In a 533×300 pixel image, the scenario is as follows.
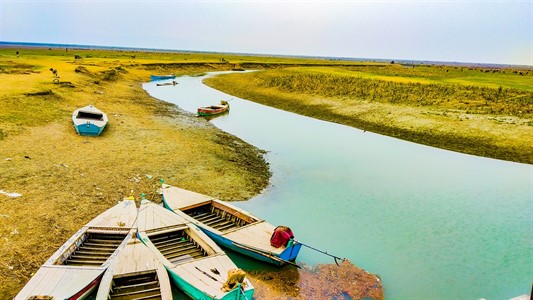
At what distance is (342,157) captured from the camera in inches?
1000

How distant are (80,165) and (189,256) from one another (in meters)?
9.84

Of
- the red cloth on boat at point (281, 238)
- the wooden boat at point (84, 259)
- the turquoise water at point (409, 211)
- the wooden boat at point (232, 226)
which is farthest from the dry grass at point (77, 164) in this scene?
the red cloth on boat at point (281, 238)

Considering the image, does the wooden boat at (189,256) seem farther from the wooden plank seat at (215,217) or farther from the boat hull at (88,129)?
the boat hull at (88,129)

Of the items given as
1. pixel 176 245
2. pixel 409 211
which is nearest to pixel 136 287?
pixel 176 245

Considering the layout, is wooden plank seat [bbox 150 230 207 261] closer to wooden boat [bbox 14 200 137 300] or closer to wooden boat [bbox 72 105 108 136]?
wooden boat [bbox 14 200 137 300]

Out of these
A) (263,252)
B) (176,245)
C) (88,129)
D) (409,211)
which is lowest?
(409,211)

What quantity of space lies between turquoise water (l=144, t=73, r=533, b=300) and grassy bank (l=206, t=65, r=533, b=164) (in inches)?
129

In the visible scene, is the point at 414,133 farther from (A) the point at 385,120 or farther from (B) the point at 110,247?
(B) the point at 110,247

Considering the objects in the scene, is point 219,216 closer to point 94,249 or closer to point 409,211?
point 94,249

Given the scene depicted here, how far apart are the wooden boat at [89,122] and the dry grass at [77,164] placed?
0.54m

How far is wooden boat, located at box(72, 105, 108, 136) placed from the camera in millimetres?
22734

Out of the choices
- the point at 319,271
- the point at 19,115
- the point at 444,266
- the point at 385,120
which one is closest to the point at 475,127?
the point at 385,120

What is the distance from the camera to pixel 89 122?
2316cm

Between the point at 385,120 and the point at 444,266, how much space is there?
2420 centimetres
